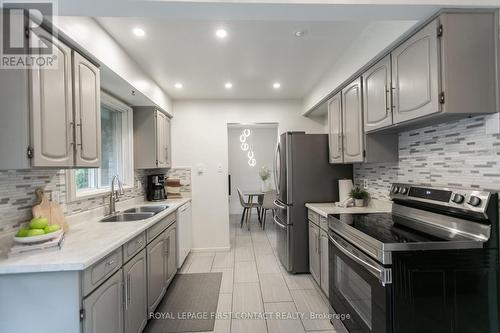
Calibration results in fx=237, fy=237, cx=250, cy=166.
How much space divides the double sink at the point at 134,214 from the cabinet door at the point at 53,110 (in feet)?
3.37

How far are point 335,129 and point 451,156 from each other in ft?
4.15

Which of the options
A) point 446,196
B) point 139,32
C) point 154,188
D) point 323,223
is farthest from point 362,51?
point 154,188

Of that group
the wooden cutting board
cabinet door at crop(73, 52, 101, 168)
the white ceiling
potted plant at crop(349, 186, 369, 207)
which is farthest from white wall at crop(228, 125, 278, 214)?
the wooden cutting board

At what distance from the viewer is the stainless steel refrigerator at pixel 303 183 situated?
3.02 meters

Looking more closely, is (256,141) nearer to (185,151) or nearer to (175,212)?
(185,151)

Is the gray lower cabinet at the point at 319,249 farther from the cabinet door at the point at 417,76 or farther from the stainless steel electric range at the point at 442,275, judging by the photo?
the cabinet door at the point at 417,76

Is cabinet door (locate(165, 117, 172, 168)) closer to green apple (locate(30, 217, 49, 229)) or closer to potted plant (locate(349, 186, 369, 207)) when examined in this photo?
green apple (locate(30, 217, 49, 229))

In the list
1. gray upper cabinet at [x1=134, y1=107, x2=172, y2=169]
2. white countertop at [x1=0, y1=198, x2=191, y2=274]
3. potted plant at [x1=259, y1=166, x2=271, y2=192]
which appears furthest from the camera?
potted plant at [x1=259, y1=166, x2=271, y2=192]

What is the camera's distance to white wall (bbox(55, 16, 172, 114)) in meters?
1.55

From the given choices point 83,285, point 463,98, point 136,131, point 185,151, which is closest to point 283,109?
point 185,151

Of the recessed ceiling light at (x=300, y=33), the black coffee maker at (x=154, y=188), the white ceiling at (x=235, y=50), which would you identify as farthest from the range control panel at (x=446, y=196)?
the black coffee maker at (x=154, y=188)

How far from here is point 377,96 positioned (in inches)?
79.4

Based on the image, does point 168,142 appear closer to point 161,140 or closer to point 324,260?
point 161,140

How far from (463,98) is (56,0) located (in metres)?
2.32
